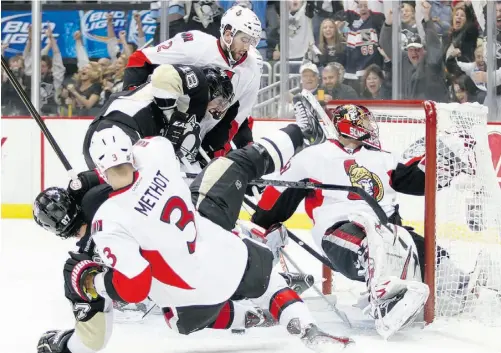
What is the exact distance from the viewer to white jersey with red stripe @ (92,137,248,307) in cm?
274

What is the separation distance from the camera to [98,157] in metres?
2.77

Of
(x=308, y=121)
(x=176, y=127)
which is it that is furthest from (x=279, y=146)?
(x=176, y=127)

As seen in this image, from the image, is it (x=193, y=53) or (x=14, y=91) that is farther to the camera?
(x=14, y=91)

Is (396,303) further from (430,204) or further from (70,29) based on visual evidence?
(70,29)

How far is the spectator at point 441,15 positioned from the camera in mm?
6734

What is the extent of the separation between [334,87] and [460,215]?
3089mm

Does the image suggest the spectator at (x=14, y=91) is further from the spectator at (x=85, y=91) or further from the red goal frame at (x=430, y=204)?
the red goal frame at (x=430, y=204)

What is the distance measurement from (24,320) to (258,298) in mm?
1245

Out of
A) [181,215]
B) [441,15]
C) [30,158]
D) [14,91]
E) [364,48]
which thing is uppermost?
[441,15]

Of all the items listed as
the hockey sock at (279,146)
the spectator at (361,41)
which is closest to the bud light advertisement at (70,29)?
the spectator at (361,41)

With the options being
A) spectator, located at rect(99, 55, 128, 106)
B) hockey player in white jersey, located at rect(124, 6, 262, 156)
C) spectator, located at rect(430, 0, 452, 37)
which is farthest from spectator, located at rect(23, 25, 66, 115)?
hockey player in white jersey, located at rect(124, 6, 262, 156)

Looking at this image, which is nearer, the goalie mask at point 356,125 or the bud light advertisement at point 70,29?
the goalie mask at point 356,125

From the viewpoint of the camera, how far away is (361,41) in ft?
22.7

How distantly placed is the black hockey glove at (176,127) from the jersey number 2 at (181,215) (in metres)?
1.20
